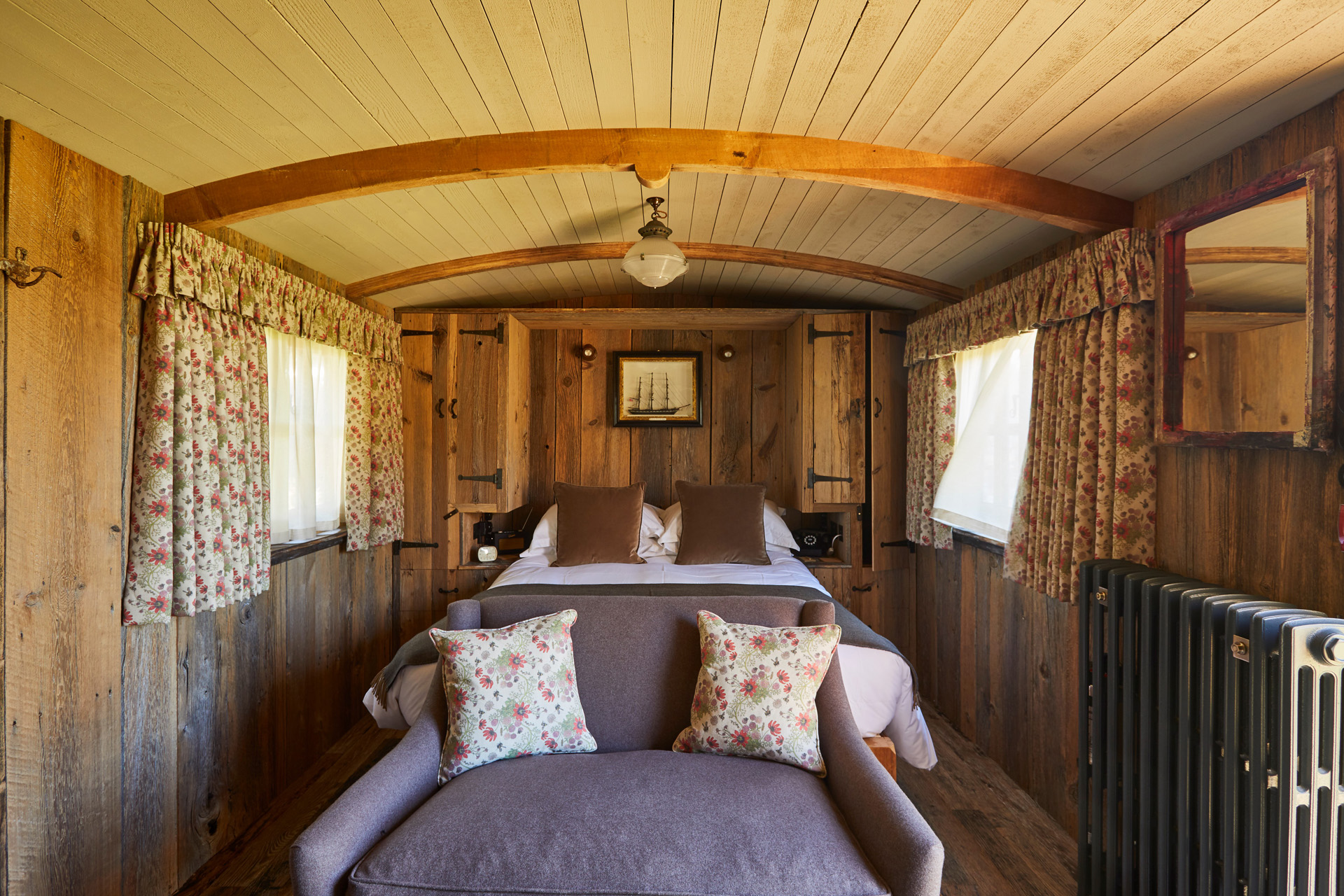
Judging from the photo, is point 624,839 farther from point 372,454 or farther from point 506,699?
point 372,454

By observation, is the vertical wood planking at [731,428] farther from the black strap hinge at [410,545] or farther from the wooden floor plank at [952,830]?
the wooden floor plank at [952,830]

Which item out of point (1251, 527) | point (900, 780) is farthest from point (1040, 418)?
point (900, 780)

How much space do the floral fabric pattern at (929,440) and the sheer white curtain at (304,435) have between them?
2.99 metres

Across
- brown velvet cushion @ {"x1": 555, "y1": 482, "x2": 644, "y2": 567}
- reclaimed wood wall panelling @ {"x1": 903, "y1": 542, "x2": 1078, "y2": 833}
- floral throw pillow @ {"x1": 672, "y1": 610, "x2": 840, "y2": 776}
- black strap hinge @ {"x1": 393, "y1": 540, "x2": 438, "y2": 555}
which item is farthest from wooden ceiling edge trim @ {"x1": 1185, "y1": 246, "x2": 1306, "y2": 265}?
black strap hinge @ {"x1": 393, "y1": 540, "x2": 438, "y2": 555}

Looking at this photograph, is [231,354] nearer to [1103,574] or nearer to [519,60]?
[519,60]

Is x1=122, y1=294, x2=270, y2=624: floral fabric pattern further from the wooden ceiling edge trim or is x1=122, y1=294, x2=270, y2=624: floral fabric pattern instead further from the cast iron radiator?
the wooden ceiling edge trim

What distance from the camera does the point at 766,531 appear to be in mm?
3848

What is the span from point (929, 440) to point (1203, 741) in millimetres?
2024

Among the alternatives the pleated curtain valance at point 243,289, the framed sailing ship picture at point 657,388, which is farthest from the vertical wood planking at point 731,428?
the pleated curtain valance at point 243,289

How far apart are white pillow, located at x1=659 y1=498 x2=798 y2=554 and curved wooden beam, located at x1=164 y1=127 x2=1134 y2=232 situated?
2.18 metres

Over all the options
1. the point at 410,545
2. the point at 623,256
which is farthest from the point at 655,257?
the point at 410,545

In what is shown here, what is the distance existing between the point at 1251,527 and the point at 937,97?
1363mm

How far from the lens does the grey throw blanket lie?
7.73ft

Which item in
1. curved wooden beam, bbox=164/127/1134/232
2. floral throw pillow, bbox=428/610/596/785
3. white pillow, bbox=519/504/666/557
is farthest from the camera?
white pillow, bbox=519/504/666/557
